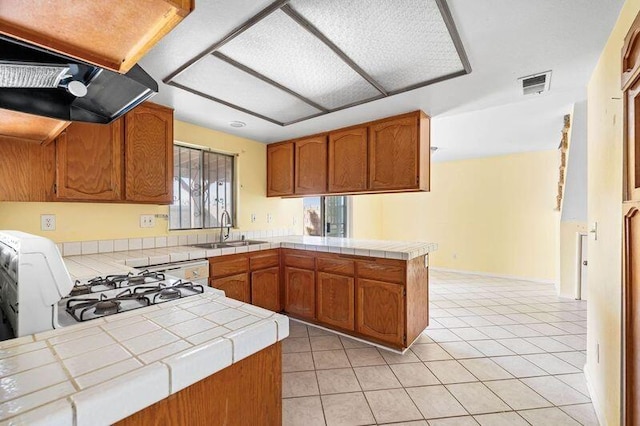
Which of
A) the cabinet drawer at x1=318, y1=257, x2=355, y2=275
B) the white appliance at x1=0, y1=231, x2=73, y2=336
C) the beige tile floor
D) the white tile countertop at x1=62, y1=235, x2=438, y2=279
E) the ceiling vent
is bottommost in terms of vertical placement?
the beige tile floor

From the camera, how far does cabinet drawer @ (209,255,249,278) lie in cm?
251

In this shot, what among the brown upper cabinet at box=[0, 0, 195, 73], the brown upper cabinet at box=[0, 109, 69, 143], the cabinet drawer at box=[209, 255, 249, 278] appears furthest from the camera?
the cabinet drawer at box=[209, 255, 249, 278]

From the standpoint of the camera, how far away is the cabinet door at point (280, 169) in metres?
3.59

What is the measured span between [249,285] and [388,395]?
1557 mm

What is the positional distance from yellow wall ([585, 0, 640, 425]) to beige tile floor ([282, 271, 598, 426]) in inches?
12.2

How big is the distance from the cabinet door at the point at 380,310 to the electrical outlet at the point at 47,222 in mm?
2465

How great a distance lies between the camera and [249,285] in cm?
282

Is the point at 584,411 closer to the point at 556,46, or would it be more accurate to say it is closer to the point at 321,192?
the point at 556,46

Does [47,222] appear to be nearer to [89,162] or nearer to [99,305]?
[89,162]

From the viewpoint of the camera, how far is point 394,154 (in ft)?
9.06

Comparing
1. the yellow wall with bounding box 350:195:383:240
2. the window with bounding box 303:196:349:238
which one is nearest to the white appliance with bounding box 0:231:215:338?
the window with bounding box 303:196:349:238

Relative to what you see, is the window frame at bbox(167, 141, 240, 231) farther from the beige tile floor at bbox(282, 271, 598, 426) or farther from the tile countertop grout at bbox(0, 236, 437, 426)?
the tile countertop grout at bbox(0, 236, 437, 426)

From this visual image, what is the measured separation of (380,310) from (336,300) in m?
0.46

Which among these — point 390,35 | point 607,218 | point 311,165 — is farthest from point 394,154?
point 607,218
